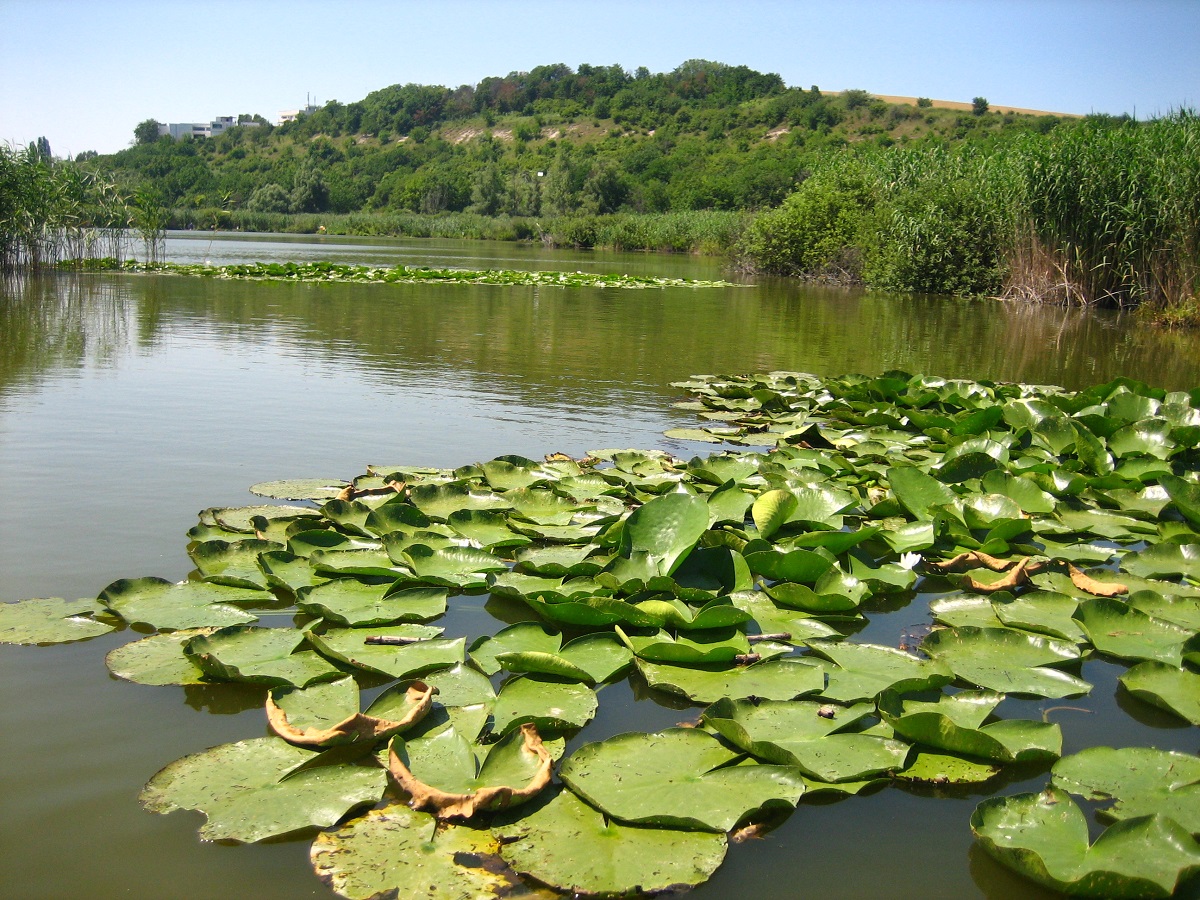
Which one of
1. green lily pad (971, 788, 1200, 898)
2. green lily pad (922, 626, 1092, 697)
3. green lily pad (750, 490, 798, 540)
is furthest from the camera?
green lily pad (750, 490, 798, 540)

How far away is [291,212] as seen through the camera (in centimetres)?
6838

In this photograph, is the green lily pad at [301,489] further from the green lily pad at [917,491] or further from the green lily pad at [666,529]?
the green lily pad at [917,491]

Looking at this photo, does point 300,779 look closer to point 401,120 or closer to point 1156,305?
point 1156,305

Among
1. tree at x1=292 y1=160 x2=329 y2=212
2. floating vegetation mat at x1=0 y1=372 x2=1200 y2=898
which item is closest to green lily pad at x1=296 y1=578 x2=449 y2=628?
floating vegetation mat at x1=0 y1=372 x2=1200 y2=898

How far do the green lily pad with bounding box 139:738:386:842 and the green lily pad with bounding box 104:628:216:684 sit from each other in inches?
14.9

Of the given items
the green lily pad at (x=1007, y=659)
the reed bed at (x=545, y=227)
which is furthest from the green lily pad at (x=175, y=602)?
the reed bed at (x=545, y=227)

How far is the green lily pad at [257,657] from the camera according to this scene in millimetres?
1977

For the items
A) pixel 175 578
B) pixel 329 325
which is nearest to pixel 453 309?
pixel 329 325

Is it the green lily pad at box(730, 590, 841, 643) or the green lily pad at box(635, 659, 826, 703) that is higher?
the green lily pad at box(730, 590, 841, 643)

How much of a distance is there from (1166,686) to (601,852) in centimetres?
146

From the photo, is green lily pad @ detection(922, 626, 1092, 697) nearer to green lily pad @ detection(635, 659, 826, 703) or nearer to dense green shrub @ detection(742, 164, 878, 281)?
green lily pad @ detection(635, 659, 826, 703)

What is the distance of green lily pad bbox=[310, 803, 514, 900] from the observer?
1379 millimetres

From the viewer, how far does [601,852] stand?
1.47 metres

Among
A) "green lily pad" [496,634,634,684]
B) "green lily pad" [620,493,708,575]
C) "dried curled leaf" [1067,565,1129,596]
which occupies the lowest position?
"green lily pad" [496,634,634,684]
